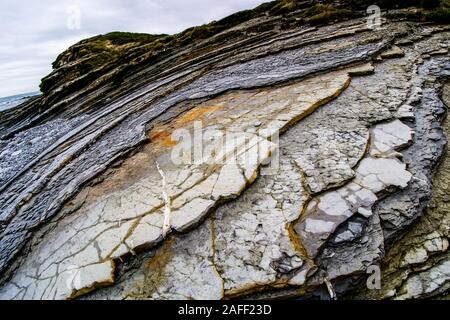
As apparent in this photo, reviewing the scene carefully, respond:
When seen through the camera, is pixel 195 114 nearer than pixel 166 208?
No

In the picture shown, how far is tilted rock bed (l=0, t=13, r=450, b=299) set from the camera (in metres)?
2.84

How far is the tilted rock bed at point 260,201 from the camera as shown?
284cm

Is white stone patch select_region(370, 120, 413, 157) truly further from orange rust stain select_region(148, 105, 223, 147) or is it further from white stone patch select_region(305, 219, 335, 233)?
orange rust stain select_region(148, 105, 223, 147)

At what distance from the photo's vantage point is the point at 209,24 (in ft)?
52.0

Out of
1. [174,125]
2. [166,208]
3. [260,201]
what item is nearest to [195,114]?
[174,125]

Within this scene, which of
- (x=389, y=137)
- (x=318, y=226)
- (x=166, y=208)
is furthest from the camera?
(x=389, y=137)

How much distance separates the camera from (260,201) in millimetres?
3453

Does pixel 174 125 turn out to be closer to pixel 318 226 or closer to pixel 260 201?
pixel 260 201

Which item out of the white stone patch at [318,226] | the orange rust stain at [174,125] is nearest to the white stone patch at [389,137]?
the white stone patch at [318,226]

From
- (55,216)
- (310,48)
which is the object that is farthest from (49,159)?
(310,48)

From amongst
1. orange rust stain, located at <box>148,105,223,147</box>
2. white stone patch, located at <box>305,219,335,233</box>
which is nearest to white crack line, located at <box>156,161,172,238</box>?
orange rust stain, located at <box>148,105,223,147</box>

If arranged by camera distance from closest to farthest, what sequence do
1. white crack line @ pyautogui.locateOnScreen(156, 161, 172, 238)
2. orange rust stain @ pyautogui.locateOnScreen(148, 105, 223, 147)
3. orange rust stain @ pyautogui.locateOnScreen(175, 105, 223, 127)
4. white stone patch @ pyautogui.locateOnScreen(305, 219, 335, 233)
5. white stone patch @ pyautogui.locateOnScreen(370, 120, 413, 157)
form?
white stone patch @ pyautogui.locateOnScreen(305, 219, 335, 233)
white crack line @ pyautogui.locateOnScreen(156, 161, 172, 238)
white stone patch @ pyautogui.locateOnScreen(370, 120, 413, 157)
orange rust stain @ pyautogui.locateOnScreen(148, 105, 223, 147)
orange rust stain @ pyautogui.locateOnScreen(175, 105, 223, 127)

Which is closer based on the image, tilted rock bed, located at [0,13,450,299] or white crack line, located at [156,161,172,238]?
tilted rock bed, located at [0,13,450,299]
